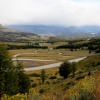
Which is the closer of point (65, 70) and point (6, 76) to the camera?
point (6, 76)

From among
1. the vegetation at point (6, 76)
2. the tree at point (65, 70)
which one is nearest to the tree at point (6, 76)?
the vegetation at point (6, 76)

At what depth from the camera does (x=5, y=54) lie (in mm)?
34094

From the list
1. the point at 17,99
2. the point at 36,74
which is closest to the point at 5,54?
the point at 17,99

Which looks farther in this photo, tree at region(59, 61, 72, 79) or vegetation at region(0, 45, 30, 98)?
tree at region(59, 61, 72, 79)

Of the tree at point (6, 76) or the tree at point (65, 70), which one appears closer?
the tree at point (6, 76)

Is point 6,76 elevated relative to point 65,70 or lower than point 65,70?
elevated

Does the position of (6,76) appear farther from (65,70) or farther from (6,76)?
(65,70)

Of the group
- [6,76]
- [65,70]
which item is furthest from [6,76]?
[65,70]

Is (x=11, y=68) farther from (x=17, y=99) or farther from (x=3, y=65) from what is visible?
(x=17, y=99)

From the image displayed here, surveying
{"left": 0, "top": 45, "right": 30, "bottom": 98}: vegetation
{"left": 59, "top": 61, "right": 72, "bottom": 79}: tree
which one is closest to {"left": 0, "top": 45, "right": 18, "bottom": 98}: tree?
{"left": 0, "top": 45, "right": 30, "bottom": 98}: vegetation

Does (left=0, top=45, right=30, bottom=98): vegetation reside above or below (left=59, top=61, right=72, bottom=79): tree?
above

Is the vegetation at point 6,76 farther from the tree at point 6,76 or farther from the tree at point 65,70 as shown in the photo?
the tree at point 65,70

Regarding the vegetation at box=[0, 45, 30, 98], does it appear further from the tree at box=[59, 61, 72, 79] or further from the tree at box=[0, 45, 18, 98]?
the tree at box=[59, 61, 72, 79]

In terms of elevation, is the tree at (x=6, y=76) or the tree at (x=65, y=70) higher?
the tree at (x=6, y=76)
